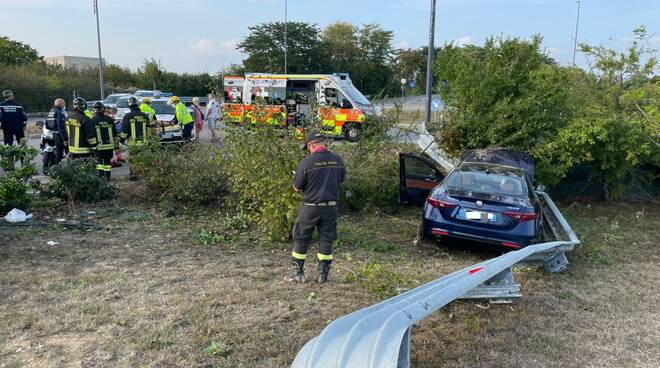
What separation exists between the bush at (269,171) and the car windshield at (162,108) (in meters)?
10.6

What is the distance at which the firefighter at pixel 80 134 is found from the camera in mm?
8953

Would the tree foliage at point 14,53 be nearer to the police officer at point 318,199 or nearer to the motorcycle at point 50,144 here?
the motorcycle at point 50,144

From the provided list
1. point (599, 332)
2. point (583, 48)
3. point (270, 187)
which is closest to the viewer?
point (599, 332)

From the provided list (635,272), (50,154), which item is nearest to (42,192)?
(50,154)

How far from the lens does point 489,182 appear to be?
7152mm

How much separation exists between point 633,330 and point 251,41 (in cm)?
5572

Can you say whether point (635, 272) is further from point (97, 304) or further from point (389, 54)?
point (389, 54)

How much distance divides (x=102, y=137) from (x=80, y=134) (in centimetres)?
36

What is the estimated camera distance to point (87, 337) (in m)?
3.90

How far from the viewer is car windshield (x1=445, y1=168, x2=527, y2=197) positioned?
6.96 metres

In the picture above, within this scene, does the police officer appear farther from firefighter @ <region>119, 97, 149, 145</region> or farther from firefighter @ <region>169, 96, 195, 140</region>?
firefighter @ <region>169, 96, 195, 140</region>

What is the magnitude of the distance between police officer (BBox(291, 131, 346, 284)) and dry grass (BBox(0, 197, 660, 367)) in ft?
1.00

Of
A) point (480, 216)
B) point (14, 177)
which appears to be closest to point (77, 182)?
point (14, 177)

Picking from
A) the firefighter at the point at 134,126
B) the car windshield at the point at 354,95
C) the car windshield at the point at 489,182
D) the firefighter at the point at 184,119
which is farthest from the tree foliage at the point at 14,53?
the car windshield at the point at 489,182
